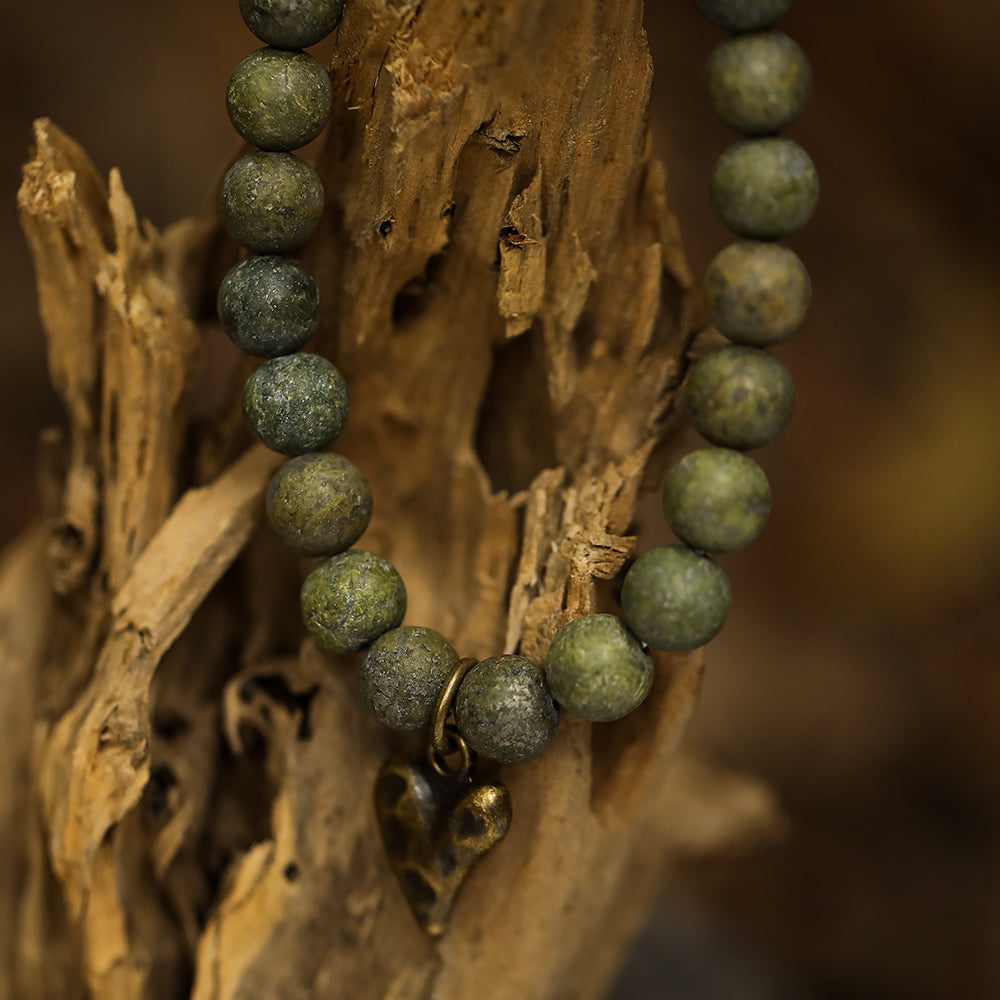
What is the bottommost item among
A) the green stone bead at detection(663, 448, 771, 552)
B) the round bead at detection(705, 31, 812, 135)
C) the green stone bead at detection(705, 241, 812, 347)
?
the green stone bead at detection(663, 448, 771, 552)

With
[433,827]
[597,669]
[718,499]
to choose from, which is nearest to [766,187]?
[718,499]

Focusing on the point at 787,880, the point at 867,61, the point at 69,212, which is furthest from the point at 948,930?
the point at 69,212

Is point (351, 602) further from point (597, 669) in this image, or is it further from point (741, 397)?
point (741, 397)

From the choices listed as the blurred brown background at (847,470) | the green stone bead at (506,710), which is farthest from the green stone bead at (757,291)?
the blurred brown background at (847,470)

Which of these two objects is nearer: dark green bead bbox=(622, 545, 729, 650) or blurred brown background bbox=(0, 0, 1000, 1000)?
dark green bead bbox=(622, 545, 729, 650)

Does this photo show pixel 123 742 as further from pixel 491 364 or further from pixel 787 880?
pixel 787 880

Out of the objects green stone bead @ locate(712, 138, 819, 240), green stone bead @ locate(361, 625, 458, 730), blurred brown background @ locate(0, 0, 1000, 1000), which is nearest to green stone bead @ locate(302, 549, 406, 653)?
green stone bead @ locate(361, 625, 458, 730)

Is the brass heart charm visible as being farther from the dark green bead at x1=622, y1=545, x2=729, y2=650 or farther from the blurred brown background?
the blurred brown background
